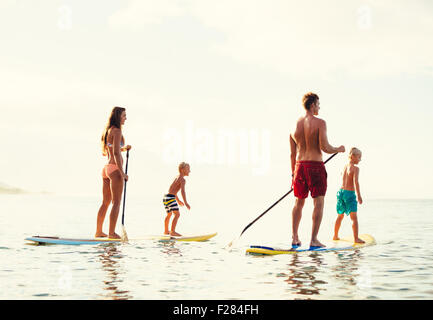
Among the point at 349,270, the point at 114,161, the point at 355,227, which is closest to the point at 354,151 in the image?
the point at 355,227

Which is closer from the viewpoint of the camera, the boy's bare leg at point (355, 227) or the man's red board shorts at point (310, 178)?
the man's red board shorts at point (310, 178)

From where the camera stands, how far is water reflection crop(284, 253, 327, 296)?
604 centimetres

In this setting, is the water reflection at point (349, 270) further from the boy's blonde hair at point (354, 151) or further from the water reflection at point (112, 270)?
the water reflection at point (112, 270)

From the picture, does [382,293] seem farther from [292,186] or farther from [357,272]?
[292,186]

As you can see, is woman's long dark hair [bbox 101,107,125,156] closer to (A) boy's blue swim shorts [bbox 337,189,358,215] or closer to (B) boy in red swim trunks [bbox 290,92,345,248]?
(B) boy in red swim trunks [bbox 290,92,345,248]

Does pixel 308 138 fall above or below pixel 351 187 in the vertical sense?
above

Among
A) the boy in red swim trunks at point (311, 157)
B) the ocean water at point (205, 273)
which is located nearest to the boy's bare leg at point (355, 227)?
the ocean water at point (205, 273)

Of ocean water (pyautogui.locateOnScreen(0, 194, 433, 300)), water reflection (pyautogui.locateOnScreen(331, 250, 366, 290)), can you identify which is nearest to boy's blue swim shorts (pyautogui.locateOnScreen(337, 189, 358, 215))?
ocean water (pyautogui.locateOnScreen(0, 194, 433, 300))

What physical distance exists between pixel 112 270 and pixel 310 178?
3804 millimetres

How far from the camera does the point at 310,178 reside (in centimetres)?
936

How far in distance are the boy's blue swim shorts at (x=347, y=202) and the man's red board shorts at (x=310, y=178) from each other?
6.53ft

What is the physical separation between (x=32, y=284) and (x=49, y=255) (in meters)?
3.05

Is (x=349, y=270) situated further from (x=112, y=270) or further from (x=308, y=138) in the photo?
(x=112, y=270)

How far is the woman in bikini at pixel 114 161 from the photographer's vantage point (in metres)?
11.0
